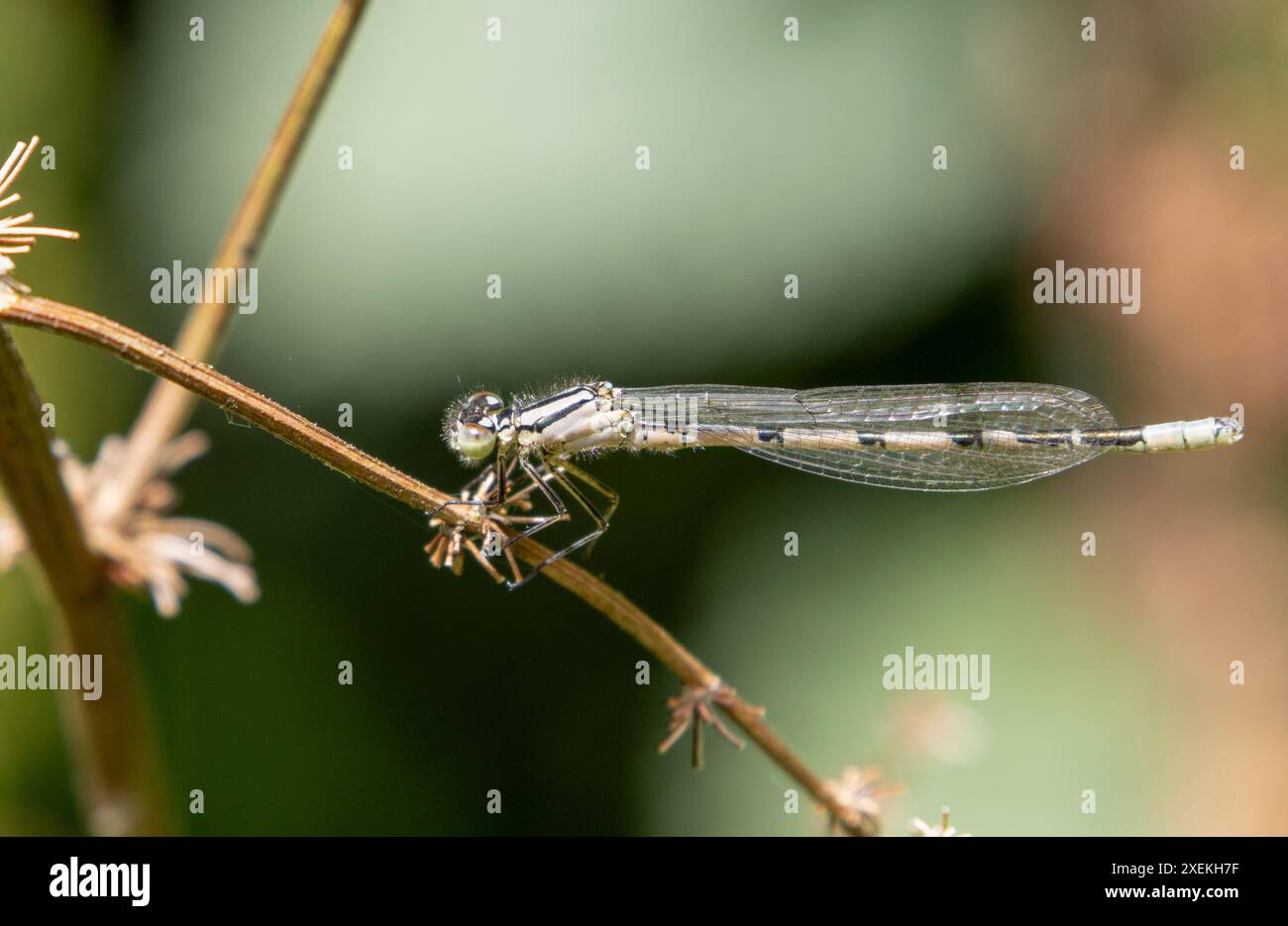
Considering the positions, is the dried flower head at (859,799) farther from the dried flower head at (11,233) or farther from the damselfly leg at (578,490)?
the dried flower head at (11,233)

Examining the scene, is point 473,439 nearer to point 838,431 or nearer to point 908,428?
point 838,431

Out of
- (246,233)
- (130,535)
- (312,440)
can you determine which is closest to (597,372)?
(246,233)

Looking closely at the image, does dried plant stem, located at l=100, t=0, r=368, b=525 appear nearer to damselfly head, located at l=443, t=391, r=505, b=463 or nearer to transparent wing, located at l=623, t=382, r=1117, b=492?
damselfly head, located at l=443, t=391, r=505, b=463

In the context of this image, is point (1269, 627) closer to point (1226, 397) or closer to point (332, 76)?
point (1226, 397)

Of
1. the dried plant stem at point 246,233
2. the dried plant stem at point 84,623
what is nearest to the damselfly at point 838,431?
the dried plant stem at point 246,233

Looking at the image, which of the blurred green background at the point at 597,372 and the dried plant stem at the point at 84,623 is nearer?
the dried plant stem at the point at 84,623
